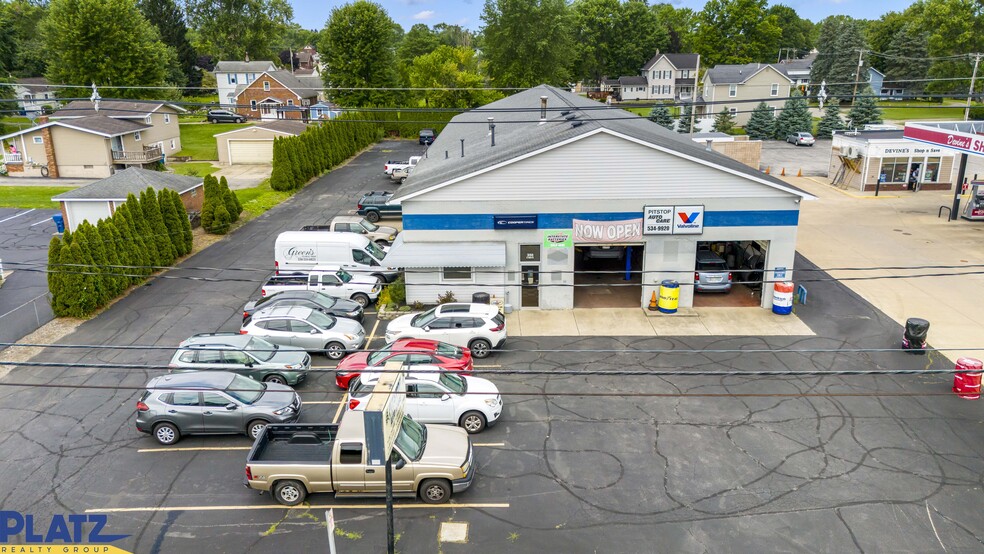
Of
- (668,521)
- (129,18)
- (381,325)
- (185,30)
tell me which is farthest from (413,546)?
(185,30)

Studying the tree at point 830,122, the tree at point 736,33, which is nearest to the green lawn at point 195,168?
the tree at point 830,122

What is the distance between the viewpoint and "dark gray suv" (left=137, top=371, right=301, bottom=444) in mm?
16125

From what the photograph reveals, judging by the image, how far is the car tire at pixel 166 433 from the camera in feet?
53.0

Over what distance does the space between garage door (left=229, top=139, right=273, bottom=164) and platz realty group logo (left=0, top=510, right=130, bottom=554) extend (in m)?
45.7

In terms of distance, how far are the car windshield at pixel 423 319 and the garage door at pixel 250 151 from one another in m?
39.1

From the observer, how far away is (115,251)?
26.6 m

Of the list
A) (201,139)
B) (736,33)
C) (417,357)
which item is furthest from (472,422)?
(736,33)

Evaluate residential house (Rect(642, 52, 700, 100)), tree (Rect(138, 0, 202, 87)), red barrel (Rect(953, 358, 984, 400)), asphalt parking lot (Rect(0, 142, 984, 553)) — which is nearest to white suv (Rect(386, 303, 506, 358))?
asphalt parking lot (Rect(0, 142, 984, 553))

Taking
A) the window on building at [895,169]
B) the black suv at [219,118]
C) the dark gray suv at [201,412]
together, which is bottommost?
the dark gray suv at [201,412]

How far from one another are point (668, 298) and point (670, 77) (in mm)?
88987

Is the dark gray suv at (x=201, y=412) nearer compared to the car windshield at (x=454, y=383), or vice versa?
the dark gray suv at (x=201, y=412)

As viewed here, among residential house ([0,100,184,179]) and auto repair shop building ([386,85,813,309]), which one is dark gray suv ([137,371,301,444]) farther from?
residential house ([0,100,184,179])

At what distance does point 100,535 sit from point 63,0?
74283 millimetres

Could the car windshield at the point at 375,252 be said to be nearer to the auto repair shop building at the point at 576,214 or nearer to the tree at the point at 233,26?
the auto repair shop building at the point at 576,214
